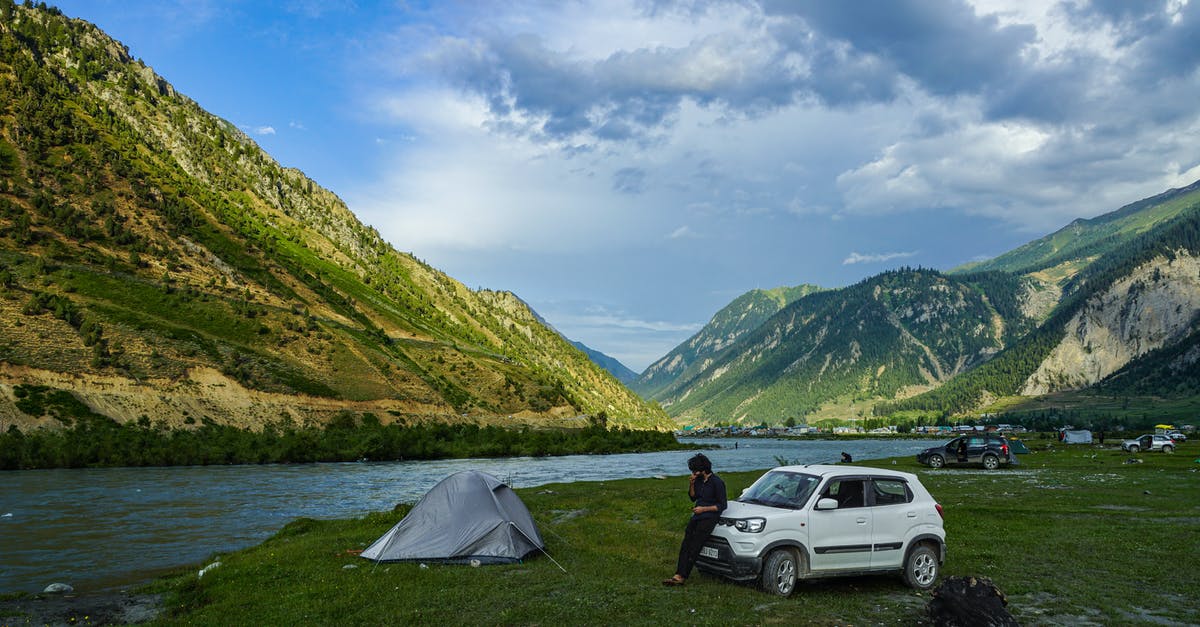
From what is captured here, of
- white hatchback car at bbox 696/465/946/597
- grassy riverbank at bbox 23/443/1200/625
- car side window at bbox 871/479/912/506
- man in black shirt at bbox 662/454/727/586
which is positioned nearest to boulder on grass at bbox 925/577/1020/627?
grassy riverbank at bbox 23/443/1200/625

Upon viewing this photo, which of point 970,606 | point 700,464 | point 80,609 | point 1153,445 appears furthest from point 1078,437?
point 80,609

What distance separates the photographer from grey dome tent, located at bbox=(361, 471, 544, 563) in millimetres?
18891

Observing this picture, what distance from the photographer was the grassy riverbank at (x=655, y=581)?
12.9 metres

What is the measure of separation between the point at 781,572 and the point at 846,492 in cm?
218

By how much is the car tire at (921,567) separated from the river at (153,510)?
20128 millimetres

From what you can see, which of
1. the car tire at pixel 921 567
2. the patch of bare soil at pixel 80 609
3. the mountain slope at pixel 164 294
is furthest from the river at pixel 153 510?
the mountain slope at pixel 164 294

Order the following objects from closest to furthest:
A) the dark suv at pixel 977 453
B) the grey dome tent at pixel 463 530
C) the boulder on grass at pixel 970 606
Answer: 1. the boulder on grass at pixel 970 606
2. the grey dome tent at pixel 463 530
3. the dark suv at pixel 977 453

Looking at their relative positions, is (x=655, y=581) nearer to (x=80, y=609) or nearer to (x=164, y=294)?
(x=80, y=609)

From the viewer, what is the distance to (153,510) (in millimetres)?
35594

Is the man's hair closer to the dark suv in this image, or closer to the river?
the river

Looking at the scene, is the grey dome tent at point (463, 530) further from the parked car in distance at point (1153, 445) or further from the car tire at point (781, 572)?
the parked car in distance at point (1153, 445)

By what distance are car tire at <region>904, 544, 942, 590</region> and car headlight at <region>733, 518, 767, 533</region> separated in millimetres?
3582

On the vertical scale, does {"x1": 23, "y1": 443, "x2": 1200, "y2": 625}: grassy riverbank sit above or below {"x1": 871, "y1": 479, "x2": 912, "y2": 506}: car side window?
below

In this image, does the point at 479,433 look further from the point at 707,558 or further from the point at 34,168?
the point at 707,558
